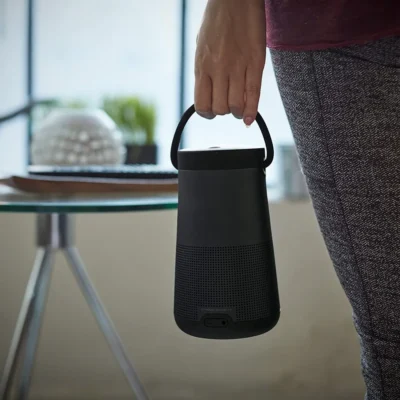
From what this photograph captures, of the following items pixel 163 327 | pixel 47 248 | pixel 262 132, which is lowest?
pixel 163 327

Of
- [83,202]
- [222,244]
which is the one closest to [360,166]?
[222,244]

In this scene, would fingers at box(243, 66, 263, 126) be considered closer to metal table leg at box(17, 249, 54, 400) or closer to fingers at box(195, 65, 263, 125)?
fingers at box(195, 65, 263, 125)

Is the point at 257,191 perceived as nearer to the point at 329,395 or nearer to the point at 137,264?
the point at 137,264

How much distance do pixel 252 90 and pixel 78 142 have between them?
962mm

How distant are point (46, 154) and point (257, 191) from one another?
97cm

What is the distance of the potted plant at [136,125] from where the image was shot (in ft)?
7.54

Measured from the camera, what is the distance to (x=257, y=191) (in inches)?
28.6

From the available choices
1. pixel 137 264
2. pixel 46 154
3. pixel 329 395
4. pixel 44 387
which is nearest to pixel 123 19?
pixel 137 264

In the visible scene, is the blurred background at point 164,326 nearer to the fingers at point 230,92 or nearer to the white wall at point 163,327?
the white wall at point 163,327

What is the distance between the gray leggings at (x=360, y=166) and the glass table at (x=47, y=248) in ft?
1.61

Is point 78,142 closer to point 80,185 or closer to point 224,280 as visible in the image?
point 80,185

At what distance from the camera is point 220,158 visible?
71 cm

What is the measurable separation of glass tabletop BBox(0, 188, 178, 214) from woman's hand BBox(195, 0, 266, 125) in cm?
46

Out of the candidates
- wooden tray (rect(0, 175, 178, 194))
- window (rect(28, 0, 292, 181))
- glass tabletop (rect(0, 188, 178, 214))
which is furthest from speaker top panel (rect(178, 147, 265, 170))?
window (rect(28, 0, 292, 181))
